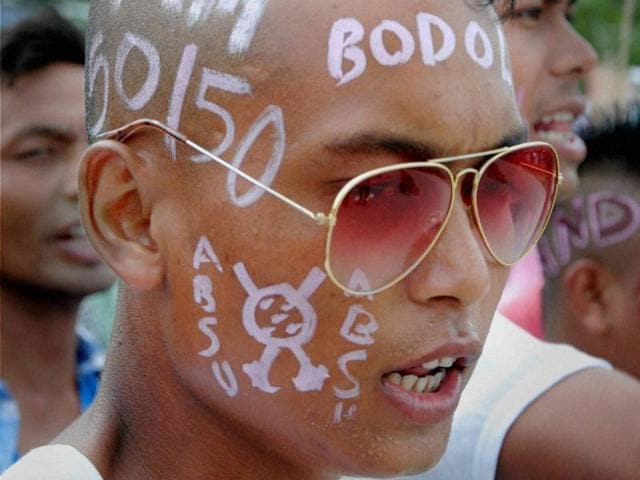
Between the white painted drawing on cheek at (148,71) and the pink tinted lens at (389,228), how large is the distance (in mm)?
444

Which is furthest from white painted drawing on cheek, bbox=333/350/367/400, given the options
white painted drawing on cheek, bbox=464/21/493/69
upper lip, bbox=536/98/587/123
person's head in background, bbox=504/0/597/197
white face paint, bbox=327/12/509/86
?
upper lip, bbox=536/98/587/123

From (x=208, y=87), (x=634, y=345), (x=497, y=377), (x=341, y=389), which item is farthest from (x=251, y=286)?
(x=634, y=345)

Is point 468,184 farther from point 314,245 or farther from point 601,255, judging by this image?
point 601,255

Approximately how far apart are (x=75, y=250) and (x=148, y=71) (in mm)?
1964

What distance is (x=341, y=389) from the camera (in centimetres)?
181

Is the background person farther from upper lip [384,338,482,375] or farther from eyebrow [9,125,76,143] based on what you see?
upper lip [384,338,482,375]

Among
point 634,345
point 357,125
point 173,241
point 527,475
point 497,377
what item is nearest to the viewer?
point 357,125

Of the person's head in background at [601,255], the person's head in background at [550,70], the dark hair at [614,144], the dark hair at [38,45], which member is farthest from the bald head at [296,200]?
the dark hair at [38,45]

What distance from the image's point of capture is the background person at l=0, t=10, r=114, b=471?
3.70m

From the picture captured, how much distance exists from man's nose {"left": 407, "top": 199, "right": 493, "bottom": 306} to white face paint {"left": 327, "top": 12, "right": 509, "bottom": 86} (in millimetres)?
249

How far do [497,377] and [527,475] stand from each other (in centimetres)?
23

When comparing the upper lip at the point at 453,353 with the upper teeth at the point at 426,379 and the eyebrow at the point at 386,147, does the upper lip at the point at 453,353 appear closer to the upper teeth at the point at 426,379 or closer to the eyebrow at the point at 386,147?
the upper teeth at the point at 426,379

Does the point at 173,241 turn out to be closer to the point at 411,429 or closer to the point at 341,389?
the point at 341,389

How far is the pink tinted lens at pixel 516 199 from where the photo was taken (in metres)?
1.88
